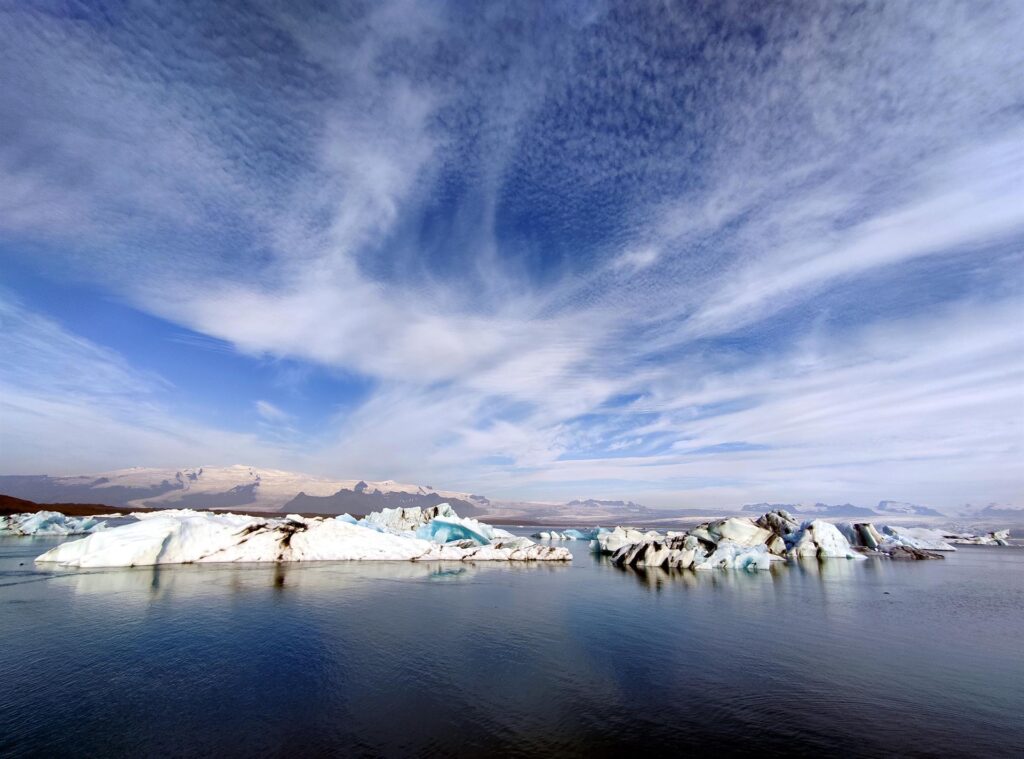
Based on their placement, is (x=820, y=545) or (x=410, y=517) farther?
(x=410, y=517)

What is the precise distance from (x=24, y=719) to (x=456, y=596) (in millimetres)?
18736

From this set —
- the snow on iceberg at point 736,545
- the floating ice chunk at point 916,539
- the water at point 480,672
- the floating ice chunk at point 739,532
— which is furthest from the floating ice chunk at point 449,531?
the floating ice chunk at point 916,539

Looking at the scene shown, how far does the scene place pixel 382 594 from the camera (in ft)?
85.0

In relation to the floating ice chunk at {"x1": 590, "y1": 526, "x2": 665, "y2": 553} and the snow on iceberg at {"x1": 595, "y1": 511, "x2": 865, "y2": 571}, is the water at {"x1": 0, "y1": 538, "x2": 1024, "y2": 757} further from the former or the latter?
the floating ice chunk at {"x1": 590, "y1": 526, "x2": 665, "y2": 553}

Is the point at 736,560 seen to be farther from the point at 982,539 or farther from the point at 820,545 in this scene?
the point at 982,539

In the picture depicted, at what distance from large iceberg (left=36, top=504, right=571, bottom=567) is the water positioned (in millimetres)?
→ 4405

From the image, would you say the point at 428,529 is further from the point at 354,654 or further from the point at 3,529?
the point at 3,529

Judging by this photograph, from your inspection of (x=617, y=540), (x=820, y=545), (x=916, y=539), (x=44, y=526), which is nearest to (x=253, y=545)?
(x=617, y=540)

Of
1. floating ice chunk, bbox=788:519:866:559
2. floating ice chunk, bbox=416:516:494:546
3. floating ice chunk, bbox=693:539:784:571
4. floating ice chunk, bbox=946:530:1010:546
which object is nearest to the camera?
floating ice chunk, bbox=693:539:784:571

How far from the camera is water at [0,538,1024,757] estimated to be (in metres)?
9.94

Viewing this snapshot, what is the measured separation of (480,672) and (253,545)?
102ft

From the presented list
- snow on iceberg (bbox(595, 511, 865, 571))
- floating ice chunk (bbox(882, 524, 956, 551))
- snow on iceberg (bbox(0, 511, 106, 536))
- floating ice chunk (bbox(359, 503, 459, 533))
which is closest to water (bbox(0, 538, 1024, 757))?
snow on iceberg (bbox(595, 511, 865, 571))

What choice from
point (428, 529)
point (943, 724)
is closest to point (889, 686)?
point (943, 724)

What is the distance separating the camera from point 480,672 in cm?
1394
